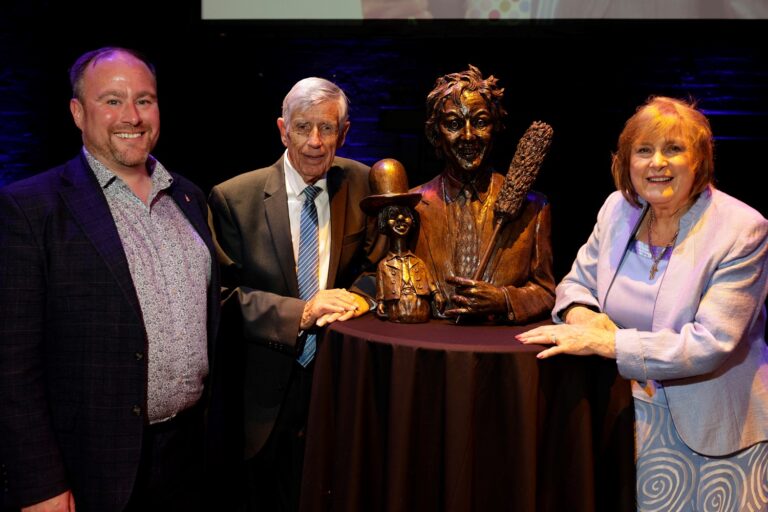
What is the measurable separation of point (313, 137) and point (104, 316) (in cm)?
99

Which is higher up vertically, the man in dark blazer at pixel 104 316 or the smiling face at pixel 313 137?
the smiling face at pixel 313 137

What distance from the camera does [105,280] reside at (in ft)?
7.72

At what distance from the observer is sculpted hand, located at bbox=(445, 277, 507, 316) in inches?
102

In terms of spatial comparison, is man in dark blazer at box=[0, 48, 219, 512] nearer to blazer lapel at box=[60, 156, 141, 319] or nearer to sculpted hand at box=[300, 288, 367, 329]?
blazer lapel at box=[60, 156, 141, 319]

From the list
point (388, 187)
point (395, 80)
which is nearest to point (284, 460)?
point (388, 187)

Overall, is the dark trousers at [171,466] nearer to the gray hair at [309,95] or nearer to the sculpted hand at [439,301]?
the sculpted hand at [439,301]

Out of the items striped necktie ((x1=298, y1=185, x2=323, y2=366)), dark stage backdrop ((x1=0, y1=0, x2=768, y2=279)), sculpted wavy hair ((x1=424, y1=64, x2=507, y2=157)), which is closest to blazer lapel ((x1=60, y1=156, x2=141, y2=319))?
striped necktie ((x1=298, y1=185, x2=323, y2=366))

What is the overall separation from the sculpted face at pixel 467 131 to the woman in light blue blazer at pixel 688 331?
0.48 meters

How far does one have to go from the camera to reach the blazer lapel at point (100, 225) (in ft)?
7.76

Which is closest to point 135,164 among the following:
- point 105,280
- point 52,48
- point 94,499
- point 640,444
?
point 105,280

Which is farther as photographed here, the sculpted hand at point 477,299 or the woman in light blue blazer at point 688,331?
the sculpted hand at point 477,299

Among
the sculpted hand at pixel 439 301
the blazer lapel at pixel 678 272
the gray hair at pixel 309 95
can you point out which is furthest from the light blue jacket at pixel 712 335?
the gray hair at pixel 309 95

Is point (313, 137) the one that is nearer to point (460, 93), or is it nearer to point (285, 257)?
point (285, 257)

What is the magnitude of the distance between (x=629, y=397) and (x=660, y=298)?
331mm
